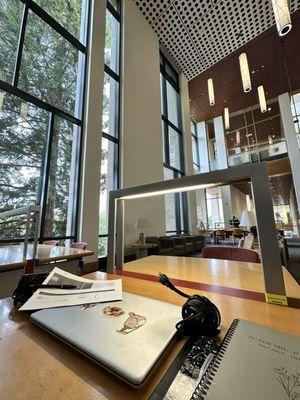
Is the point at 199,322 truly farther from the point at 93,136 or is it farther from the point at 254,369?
the point at 93,136

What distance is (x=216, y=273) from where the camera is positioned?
1.07m

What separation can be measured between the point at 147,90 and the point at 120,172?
2944mm

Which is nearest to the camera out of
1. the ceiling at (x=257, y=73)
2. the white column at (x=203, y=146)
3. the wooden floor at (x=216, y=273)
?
the wooden floor at (x=216, y=273)

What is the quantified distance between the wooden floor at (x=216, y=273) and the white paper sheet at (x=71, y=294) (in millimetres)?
343

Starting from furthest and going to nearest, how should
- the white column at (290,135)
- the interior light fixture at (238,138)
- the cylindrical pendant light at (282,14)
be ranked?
the interior light fixture at (238,138), the white column at (290,135), the cylindrical pendant light at (282,14)

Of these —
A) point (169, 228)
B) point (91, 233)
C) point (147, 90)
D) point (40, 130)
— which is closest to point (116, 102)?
point (147, 90)

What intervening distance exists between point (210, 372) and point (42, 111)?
407 cm

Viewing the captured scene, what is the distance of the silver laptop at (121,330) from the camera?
0.37 metres

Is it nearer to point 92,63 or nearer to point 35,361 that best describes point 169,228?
point 92,63

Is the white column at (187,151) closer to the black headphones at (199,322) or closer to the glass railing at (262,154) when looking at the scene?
the glass railing at (262,154)

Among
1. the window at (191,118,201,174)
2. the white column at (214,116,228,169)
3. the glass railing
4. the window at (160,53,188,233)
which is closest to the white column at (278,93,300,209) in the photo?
the glass railing

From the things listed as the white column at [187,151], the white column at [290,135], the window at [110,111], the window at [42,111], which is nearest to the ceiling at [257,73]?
the white column at [290,135]

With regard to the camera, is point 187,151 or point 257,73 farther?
point 187,151

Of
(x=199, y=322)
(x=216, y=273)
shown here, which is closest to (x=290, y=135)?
(x=216, y=273)
